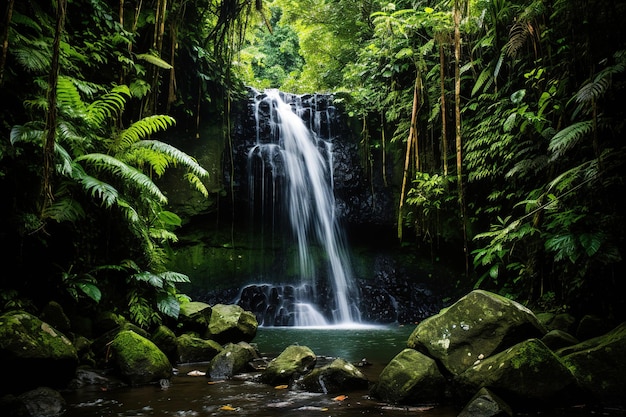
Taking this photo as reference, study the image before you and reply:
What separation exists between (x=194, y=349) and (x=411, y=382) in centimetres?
301

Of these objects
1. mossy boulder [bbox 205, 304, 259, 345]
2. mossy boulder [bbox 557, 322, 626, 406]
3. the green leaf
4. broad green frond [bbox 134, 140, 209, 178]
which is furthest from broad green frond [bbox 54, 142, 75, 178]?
mossy boulder [bbox 557, 322, 626, 406]

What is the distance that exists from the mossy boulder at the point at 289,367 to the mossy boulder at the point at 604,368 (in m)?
2.40

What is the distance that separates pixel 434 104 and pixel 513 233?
A: 425cm

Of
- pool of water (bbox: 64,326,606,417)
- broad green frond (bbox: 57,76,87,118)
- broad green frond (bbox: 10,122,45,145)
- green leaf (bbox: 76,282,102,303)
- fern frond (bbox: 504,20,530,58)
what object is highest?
fern frond (bbox: 504,20,530,58)

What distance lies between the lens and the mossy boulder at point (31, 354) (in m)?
3.21

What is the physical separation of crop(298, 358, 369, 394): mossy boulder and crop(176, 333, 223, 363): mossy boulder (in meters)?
1.86

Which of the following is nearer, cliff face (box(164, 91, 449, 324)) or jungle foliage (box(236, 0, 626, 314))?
jungle foliage (box(236, 0, 626, 314))

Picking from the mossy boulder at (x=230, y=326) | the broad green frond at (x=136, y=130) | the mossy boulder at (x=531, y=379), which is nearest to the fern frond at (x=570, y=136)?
the mossy boulder at (x=531, y=379)

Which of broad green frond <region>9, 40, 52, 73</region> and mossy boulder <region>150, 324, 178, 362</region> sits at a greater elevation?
broad green frond <region>9, 40, 52, 73</region>

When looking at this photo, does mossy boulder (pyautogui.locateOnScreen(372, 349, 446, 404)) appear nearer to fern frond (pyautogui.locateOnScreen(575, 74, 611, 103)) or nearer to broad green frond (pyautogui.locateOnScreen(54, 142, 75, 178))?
fern frond (pyautogui.locateOnScreen(575, 74, 611, 103))

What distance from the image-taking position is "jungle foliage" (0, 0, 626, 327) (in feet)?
14.9

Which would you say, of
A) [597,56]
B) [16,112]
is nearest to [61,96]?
[16,112]

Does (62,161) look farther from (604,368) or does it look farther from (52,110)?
(604,368)

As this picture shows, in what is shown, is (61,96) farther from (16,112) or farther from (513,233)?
(513,233)
